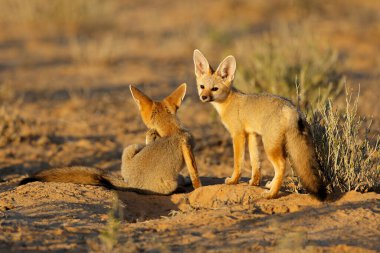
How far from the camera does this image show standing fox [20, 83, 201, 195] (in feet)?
22.4

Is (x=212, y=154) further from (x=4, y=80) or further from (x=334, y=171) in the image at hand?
(x=4, y=80)

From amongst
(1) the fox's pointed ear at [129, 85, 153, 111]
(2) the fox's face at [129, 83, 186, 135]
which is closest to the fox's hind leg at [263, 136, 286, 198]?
(2) the fox's face at [129, 83, 186, 135]

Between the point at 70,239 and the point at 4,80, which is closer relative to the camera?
the point at 70,239

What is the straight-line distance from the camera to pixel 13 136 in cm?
1011

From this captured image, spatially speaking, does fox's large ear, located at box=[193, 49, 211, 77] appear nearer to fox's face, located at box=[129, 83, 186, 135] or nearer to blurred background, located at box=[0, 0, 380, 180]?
fox's face, located at box=[129, 83, 186, 135]

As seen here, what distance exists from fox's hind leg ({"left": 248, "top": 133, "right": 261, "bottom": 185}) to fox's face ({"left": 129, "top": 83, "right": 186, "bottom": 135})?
34.6 inches

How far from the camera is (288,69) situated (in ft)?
37.6

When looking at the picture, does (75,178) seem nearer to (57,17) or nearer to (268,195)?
(268,195)

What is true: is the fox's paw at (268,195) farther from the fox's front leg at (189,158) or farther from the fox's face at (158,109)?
the fox's face at (158,109)

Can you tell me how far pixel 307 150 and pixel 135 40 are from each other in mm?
12517

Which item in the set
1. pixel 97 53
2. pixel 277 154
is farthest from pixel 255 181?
pixel 97 53

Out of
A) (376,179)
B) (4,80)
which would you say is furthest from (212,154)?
(4,80)

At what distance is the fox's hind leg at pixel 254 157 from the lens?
22.2 feet

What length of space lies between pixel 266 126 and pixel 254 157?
2.41 ft
